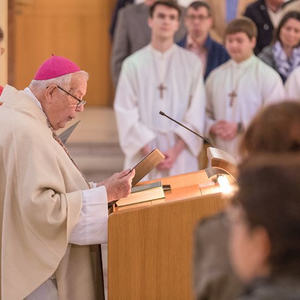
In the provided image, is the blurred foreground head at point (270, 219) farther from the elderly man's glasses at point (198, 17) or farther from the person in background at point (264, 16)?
the person in background at point (264, 16)

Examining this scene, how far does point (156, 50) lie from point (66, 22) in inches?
171

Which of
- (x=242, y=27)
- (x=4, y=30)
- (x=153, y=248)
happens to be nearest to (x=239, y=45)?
(x=242, y=27)

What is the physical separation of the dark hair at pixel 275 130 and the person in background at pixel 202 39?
6009mm

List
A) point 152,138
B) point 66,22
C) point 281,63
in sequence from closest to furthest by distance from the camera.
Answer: point 152,138
point 281,63
point 66,22

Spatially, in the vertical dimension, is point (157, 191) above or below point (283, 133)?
below

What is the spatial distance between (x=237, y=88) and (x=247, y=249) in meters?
5.90

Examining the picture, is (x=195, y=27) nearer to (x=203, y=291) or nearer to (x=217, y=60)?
(x=217, y=60)

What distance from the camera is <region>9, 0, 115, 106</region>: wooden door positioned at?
11.3 meters

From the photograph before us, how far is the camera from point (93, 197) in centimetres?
349

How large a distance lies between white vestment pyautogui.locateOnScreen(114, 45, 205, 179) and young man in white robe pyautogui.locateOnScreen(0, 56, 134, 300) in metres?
3.44

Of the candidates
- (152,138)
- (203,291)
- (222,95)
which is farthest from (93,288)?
(222,95)

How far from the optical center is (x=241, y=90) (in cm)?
738

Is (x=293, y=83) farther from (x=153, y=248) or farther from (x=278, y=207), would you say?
(x=278, y=207)

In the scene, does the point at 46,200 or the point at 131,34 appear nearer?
the point at 46,200
